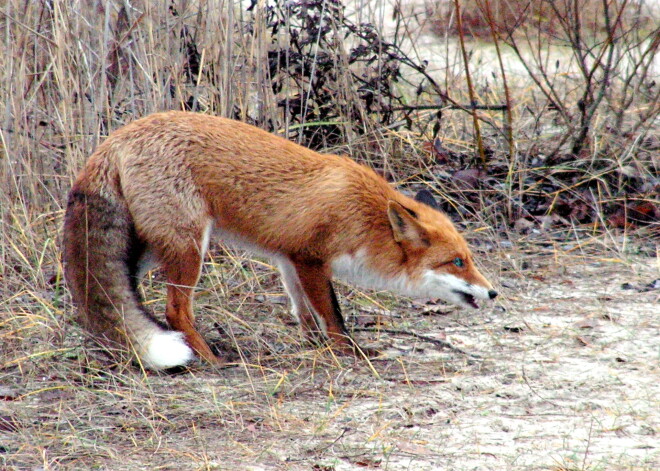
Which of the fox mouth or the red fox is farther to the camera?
the fox mouth

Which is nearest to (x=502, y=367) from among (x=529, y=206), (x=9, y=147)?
(x=529, y=206)

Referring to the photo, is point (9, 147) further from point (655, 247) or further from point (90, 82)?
point (655, 247)

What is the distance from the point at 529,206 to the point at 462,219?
635 mm

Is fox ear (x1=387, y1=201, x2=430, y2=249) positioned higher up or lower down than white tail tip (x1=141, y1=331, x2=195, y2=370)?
higher up

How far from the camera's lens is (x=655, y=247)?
6.09 meters

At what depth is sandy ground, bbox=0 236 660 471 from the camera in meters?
3.34

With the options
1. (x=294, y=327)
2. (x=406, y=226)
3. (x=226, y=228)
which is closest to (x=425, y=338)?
(x=406, y=226)

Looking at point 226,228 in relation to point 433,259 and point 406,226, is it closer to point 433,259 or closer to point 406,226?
point 406,226

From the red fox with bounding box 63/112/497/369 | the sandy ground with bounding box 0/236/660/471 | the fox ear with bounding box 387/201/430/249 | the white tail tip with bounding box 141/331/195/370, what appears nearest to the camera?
the sandy ground with bounding box 0/236/660/471

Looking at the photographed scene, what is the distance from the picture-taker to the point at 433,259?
4645 millimetres

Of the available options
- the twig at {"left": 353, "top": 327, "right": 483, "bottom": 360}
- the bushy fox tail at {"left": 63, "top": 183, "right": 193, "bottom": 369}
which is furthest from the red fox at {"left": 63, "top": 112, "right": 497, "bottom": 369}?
the twig at {"left": 353, "top": 327, "right": 483, "bottom": 360}

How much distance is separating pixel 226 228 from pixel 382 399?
131 centimetres

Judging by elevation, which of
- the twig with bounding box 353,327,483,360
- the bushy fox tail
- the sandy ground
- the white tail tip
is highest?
the bushy fox tail

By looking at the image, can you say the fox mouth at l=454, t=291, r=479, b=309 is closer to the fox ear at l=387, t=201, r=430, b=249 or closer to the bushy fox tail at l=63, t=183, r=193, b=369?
the fox ear at l=387, t=201, r=430, b=249
